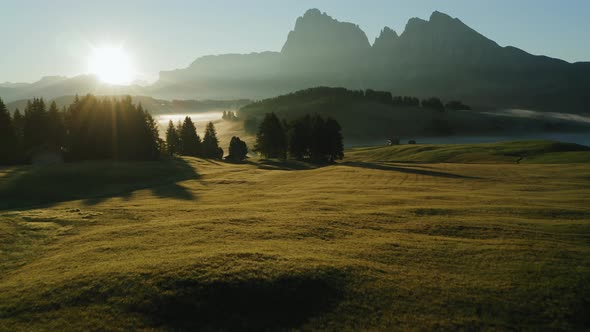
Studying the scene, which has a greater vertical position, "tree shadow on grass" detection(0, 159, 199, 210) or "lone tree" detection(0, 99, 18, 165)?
"lone tree" detection(0, 99, 18, 165)

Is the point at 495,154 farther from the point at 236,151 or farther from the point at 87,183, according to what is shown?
the point at 87,183

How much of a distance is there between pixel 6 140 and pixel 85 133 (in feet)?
52.4

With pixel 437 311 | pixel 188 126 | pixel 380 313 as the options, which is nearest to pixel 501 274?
pixel 437 311

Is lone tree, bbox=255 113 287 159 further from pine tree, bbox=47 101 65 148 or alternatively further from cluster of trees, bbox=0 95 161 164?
pine tree, bbox=47 101 65 148

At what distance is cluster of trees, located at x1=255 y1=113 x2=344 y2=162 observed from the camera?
10325 cm

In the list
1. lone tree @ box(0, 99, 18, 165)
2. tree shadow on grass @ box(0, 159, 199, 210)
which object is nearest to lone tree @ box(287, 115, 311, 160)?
tree shadow on grass @ box(0, 159, 199, 210)

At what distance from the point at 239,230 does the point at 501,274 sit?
1638cm

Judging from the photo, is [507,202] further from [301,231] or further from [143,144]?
[143,144]

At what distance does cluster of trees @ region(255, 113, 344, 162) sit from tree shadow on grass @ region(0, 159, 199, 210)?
127 ft

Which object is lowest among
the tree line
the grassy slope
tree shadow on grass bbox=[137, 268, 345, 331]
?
tree shadow on grass bbox=[137, 268, 345, 331]

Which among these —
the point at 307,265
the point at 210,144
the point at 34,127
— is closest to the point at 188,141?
the point at 210,144

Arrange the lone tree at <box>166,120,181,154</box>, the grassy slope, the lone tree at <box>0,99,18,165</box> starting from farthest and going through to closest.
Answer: the lone tree at <box>166,120,181,154</box>
the grassy slope
the lone tree at <box>0,99,18,165</box>

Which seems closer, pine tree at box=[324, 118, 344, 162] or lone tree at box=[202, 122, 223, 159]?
pine tree at box=[324, 118, 344, 162]

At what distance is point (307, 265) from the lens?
17.8 metres
